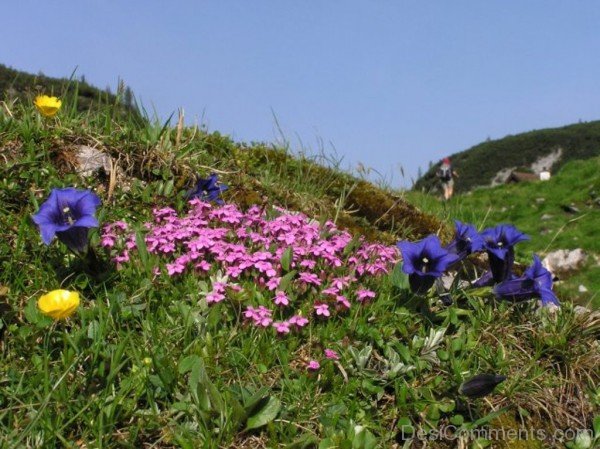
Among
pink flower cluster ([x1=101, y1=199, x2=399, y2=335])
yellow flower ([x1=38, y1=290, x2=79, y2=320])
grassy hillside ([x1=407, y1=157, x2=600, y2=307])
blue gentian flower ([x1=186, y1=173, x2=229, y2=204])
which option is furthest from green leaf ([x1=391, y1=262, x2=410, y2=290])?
grassy hillside ([x1=407, y1=157, x2=600, y2=307])

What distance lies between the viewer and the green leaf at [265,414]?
326cm

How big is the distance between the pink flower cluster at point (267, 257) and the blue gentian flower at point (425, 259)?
0.30 m

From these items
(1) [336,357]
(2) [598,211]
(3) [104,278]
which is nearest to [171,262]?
(3) [104,278]

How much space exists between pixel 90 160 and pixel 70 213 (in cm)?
168

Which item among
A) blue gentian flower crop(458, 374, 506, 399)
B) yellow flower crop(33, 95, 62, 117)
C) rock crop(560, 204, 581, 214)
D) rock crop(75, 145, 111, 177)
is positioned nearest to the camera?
blue gentian flower crop(458, 374, 506, 399)

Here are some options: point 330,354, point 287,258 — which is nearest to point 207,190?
point 287,258

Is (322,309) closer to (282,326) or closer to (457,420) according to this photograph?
(282,326)

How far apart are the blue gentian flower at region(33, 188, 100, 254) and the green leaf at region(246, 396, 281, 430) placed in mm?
1486

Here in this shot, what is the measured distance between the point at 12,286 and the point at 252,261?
1475 millimetres

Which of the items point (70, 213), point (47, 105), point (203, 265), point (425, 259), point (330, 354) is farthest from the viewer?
point (47, 105)

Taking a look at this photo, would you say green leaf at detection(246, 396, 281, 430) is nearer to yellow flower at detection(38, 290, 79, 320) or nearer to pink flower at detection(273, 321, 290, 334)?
pink flower at detection(273, 321, 290, 334)

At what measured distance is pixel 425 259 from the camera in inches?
162

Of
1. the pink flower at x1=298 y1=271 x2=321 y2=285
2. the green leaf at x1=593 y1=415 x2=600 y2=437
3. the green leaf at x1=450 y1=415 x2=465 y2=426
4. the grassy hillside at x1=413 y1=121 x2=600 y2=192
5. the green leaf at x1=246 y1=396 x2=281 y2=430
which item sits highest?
the grassy hillside at x1=413 y1=121 x2=600 y2=192

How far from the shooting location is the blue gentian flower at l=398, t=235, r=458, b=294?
13.4 ft
